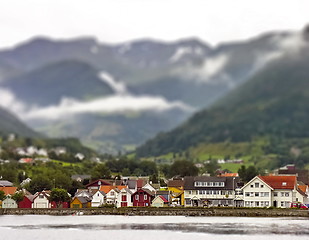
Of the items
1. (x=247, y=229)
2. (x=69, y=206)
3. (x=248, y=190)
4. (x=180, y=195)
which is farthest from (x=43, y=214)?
(x=247, y=229)

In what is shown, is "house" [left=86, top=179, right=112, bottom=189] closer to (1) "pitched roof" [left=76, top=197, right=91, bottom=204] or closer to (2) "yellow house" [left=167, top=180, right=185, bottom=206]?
(1) "pitched roof" [left=76, top=197, right=91, bottom=204]

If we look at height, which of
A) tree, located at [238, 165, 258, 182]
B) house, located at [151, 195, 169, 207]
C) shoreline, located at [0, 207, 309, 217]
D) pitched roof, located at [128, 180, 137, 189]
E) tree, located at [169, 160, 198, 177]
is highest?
tree, located at [169, 160, 198, 177]

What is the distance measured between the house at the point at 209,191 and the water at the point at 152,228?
18.5 m

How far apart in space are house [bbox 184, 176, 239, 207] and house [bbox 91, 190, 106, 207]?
17.1m

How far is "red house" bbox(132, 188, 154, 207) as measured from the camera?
454ft

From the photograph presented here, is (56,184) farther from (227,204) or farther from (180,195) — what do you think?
(227,204)

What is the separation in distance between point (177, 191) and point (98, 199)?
18.1 meters

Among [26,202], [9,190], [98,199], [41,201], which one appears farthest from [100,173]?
[26,202]

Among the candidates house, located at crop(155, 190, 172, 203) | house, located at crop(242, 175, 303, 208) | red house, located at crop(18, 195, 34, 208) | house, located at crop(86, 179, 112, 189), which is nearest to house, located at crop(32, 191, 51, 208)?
red house, located at crop(18, 195, 34, 208)

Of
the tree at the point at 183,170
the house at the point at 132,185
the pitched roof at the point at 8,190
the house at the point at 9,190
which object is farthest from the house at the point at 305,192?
the pitched roof at the point at 8,190

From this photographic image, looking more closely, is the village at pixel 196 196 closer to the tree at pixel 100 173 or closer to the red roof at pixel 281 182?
the red roof at pixel 281 182

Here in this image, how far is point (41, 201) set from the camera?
5527 inches

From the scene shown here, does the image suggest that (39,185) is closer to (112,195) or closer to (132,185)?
(132,185)

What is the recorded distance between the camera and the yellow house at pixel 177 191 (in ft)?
466
